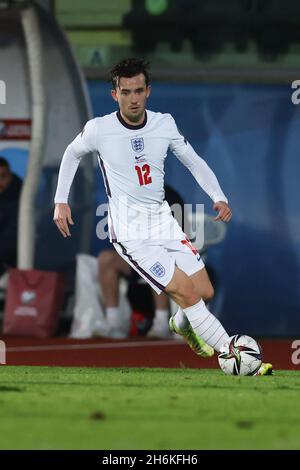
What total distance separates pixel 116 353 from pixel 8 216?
3.20m

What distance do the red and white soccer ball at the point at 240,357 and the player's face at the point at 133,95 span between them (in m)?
1.53

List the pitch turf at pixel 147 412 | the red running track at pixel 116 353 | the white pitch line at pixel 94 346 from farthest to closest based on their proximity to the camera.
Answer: the white pitch line at pixel 94 346 < the red running track at pixel 116 353 < the pitch turf at pixel 147 412

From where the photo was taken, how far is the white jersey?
30.2 ft

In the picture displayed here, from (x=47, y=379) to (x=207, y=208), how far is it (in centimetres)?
807

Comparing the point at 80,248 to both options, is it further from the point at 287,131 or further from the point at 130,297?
the point at 287,131

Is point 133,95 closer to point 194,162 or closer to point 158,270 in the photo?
point 194,162

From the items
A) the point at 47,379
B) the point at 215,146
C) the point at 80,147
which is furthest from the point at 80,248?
the point at 47,379

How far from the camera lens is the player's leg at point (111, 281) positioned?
15.2 m

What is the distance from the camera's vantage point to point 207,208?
16203 millimetres

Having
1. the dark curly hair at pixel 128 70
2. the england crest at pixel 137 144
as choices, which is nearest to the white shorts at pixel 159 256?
the england crest at pixel 137 144

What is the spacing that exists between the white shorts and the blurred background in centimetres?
685

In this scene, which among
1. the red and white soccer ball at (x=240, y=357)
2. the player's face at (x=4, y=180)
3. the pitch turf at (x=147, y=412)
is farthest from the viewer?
the player's face at (x=4, y=180)

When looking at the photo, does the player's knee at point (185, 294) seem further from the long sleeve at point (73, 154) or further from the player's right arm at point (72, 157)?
the long sleeve at point (73, 154)

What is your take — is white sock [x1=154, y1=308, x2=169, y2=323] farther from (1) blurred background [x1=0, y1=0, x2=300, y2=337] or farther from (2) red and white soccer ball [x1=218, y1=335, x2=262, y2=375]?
(2) red and white soccer ball [x1=218, y1=335, x2=262, y2=375]
